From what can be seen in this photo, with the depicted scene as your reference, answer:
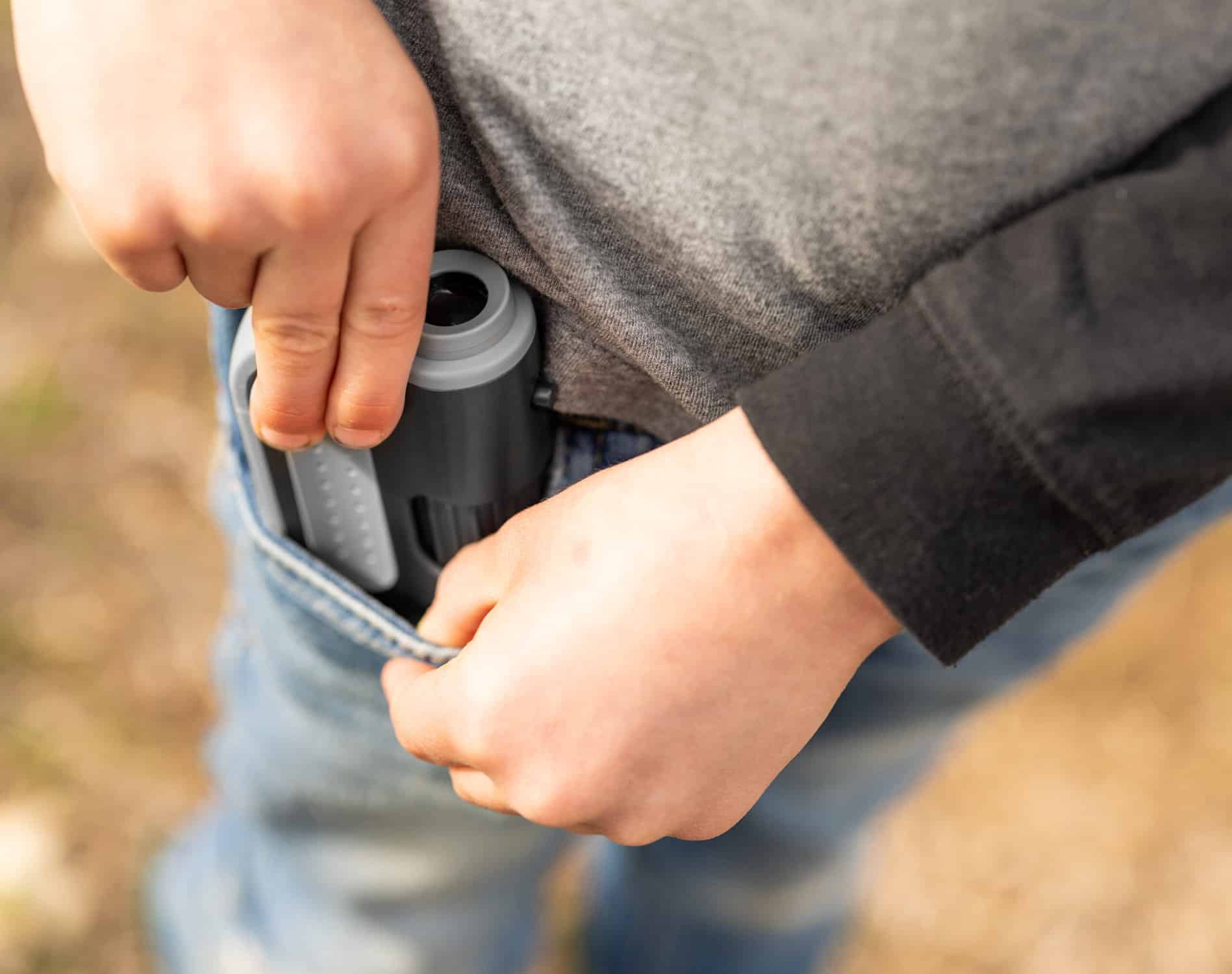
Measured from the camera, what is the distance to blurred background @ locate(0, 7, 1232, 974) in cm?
140

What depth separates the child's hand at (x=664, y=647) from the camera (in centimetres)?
49

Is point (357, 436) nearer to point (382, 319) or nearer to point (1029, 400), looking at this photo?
point (382, 319)

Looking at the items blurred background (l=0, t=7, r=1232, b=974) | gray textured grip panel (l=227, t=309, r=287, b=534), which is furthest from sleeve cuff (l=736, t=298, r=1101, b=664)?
blurred background (l=0, t=7, r=1232, b=974)

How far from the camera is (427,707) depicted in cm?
56

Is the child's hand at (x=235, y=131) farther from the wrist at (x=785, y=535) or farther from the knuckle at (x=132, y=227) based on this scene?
the wrist at (x=785, y=535)

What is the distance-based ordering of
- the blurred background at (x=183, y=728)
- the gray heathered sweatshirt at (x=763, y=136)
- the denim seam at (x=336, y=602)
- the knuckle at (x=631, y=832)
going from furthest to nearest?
the blurred background at (x=183, y=728) → the denim seam at (x=336, y=602) → the knuckle at (x=631, y=832) → the gray heathered sweatshirt at (x=763, y=136)

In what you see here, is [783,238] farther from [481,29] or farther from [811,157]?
[481,29]

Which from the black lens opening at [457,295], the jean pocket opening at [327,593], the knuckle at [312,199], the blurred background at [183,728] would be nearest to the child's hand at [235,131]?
the knuckle at [312,199]

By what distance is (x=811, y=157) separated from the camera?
18.0 inches

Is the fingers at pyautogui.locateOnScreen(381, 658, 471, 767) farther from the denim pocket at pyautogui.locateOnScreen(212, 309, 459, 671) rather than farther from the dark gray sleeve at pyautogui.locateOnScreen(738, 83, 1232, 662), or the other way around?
the dark gray sleeve at pyautogui.locateOnScreen(738, 83, 1232, 662)

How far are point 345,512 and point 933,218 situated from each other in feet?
1.25

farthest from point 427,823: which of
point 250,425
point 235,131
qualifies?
point 235,131

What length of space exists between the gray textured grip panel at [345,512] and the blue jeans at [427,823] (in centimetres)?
3

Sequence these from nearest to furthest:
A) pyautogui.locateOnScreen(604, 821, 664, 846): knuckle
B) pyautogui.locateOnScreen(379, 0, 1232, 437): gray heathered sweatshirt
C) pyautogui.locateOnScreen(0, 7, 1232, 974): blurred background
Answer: pyautogui.locateOnScreen(379, 0, 1232, 437): gray heathered sweatshirt < pyautogui.locateOnScreen(604, 821, 664, 846): knuckle < pyautogui.locateOnScreen(0, 7, 1232, 974): blurred background
